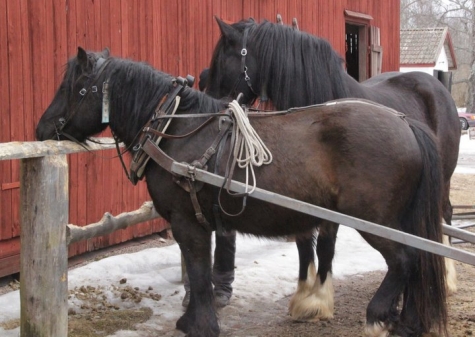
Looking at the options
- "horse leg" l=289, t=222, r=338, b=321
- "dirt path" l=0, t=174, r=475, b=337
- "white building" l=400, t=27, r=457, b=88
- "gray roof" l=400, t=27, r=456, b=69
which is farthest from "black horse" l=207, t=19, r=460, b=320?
"gray roof" l=400, t=27, r=456, b=69

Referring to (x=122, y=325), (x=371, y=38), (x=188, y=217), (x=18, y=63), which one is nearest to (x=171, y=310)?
(x=122, y=325)

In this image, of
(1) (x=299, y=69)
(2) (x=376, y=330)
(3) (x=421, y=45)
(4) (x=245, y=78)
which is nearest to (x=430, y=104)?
(1) (x=299, y=69)

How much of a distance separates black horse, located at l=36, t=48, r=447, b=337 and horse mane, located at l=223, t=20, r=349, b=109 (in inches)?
28.9

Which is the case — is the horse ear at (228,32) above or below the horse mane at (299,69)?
above

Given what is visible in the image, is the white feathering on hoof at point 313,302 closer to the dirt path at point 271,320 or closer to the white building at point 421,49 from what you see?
the dirt path at point 271,320

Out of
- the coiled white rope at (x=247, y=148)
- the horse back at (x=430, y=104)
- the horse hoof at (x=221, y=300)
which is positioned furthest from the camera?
the horse back at (x=430, y=104)

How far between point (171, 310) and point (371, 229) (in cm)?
214

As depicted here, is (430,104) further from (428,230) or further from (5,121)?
(5,121)

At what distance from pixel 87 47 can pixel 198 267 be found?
299 cm

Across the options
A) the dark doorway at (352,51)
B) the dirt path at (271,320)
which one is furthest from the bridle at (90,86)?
the dark doorway at (352,51)

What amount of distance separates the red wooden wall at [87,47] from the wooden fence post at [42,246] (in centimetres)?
Result: 165

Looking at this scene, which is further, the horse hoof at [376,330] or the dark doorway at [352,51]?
the dark doorway at [352,51]

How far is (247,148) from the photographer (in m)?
3.74

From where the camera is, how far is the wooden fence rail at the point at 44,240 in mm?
3736
